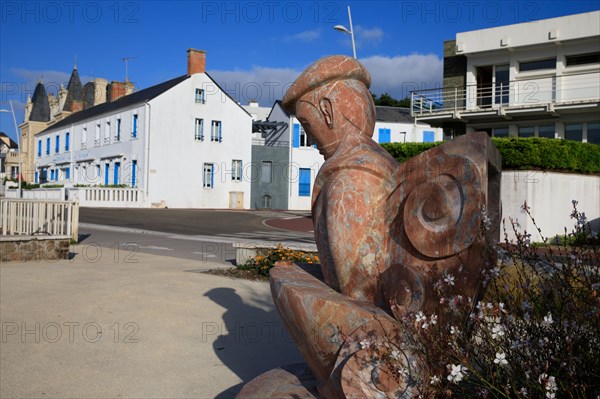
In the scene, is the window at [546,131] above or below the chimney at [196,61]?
below

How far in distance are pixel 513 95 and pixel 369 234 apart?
2497 cm

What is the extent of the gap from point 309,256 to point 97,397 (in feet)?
19.2

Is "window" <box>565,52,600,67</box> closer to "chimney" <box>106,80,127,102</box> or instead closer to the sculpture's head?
the sculpture's head

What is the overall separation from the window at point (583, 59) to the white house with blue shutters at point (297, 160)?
1560 cm

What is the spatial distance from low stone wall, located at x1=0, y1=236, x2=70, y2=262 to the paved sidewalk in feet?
5.22

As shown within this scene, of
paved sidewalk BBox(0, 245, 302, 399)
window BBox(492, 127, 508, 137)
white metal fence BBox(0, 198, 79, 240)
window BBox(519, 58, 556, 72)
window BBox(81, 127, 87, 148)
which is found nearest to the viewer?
paved sidewalk BBox(0, 245, 302, 399)

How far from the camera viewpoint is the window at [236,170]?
3950 cm

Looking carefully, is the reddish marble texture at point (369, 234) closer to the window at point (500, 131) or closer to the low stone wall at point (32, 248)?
the low stone wall at point (32, 248)

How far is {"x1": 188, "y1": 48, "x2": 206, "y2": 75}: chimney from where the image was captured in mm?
37125

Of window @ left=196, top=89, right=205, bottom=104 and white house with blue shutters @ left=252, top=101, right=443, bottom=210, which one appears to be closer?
window @ left=196, top=89, right=205, bottom=104

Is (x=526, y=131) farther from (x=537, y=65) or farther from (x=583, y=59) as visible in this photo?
(x=583, y=59)

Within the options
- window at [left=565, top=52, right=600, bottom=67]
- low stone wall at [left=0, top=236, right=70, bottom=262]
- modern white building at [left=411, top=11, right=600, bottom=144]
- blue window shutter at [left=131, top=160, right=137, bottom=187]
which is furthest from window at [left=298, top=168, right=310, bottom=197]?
low stone wall at [left=0, top=236, right=70, bottom=262]

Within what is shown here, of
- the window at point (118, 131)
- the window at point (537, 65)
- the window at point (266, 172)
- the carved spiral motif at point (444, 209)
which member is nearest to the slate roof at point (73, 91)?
the window at point (118, 131)

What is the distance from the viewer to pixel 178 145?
36.5m
